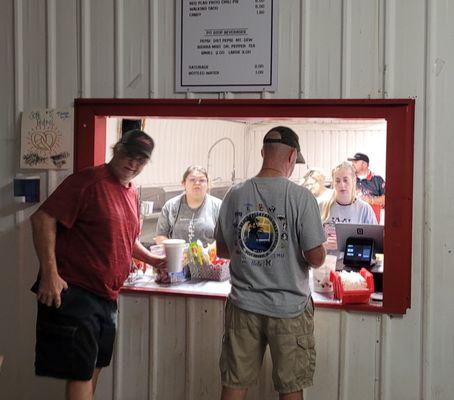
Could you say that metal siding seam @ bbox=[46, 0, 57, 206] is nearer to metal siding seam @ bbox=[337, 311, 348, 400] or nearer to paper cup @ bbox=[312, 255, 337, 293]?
paper cup @ bbox=[312, 255, 337, 293]

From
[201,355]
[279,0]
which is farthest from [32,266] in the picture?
[279,0]

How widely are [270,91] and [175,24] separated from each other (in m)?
0.58

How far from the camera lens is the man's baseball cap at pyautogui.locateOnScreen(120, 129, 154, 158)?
230 cm

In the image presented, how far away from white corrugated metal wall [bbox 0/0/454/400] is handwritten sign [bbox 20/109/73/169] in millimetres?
68

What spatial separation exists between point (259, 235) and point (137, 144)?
2.29ft

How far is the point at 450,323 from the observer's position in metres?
2.31

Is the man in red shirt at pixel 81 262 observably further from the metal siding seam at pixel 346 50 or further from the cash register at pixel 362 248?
the cash register at pixel 362 248

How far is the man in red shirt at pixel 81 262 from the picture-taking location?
2152mm

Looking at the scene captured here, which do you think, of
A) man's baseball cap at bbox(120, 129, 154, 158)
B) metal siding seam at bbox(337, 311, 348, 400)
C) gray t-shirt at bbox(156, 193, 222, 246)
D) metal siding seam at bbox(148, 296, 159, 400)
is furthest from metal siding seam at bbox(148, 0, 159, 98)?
metal siding seam at bbox(337, 311, 348, 400)

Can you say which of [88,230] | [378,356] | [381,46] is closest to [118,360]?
[88,230]

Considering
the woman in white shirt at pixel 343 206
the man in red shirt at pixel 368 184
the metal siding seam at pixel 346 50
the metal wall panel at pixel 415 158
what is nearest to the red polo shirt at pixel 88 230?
the metal siding seam at pixel 346 50

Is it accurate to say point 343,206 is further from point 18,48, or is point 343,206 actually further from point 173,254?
point 18,48

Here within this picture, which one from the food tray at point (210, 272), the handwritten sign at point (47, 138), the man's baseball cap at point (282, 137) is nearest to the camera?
the man's baseball cap at point (282, 137)

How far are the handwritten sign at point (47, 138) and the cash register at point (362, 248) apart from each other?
1509 millimetres
